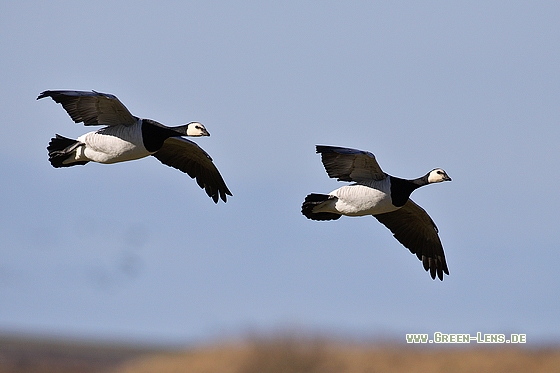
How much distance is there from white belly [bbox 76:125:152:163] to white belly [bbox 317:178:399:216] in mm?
3504

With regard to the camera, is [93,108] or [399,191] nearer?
[93,108]

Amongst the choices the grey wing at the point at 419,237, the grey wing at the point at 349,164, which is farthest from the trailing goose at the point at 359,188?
the grey wing at the point at 419,237

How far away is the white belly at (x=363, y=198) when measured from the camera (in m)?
19.3

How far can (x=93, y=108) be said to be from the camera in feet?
61.7

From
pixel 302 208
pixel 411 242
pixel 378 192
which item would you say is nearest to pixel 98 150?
pixel 302 208

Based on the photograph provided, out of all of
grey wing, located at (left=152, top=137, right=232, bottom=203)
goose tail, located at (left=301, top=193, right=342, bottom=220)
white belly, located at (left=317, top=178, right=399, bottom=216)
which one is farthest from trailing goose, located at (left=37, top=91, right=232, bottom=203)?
white belly, located at (left=317, top=178, right=399, bottom=216)

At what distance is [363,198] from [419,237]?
2903mm

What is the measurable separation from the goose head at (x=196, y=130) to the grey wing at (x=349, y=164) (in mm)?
2192

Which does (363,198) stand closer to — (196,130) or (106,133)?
(196,130)

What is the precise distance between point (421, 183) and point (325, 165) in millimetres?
1908

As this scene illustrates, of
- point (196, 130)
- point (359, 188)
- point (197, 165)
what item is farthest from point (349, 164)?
point (197, 165)

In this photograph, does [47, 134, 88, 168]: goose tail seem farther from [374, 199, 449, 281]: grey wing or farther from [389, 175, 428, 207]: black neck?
[374, 199, 449, 281]: grey wing

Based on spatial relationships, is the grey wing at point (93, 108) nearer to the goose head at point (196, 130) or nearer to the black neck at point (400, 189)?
the goose head at point (196, 130)

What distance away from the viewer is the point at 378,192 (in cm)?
1930
